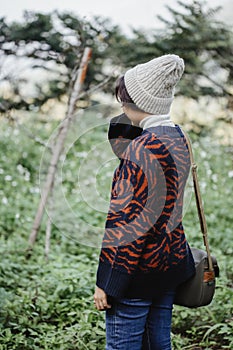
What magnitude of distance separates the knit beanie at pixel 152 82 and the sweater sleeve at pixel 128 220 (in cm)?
18

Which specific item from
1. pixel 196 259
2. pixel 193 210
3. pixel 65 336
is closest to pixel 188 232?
pixel 193 210

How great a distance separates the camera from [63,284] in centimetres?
342

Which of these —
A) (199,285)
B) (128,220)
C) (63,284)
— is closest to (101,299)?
(128,220)

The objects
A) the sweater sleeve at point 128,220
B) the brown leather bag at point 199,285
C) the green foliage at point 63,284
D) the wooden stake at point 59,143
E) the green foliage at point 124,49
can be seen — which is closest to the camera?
the sweater sleeve at point 128,220

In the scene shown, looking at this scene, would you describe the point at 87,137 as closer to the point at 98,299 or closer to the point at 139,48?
the point at 139,48

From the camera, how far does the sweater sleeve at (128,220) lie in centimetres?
183

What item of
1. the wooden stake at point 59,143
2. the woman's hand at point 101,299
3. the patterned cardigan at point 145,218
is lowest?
the wooden stake at point 59,143

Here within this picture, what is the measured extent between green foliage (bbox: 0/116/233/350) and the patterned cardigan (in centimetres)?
103

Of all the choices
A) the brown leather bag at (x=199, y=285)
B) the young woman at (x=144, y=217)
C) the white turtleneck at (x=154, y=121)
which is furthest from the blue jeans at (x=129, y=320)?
the white turtleneck at (x=154, y=121)

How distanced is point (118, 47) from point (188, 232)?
415 cm

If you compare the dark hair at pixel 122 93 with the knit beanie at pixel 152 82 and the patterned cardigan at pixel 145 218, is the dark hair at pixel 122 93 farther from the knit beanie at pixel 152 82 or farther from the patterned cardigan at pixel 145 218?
the patterned cardigan at pixel 145 218

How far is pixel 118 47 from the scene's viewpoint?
796 centimetres

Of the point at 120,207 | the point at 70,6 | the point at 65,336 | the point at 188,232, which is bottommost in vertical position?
the point at 188,232

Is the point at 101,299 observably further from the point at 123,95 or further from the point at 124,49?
the point at 124,49
